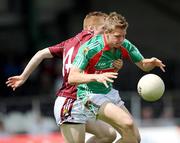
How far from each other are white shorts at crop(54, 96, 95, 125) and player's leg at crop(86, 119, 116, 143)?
0.25 m

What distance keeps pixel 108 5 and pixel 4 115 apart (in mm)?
7091

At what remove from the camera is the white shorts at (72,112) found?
10195 mm

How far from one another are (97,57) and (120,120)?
752 mm

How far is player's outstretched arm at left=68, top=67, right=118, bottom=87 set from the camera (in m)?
9.09

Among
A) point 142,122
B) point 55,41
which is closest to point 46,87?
point 55,41

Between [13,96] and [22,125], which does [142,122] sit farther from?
[13,96]

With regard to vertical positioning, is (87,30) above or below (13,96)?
above

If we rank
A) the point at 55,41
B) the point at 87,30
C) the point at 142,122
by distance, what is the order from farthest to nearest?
the point at 55,41, the point at 142,122, the point at 87,30

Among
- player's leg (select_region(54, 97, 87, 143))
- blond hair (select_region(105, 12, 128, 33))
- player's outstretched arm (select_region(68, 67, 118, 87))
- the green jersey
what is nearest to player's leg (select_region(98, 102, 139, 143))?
the green jersey

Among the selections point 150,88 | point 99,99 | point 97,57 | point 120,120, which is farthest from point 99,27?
point 120,120

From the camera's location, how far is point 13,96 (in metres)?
19.8

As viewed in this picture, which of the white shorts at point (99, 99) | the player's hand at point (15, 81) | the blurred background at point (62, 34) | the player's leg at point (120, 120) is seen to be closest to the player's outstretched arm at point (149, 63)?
the white shorts at point (99, 99)

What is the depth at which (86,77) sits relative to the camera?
935cm

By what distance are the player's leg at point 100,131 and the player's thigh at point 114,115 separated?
1.80 feet
